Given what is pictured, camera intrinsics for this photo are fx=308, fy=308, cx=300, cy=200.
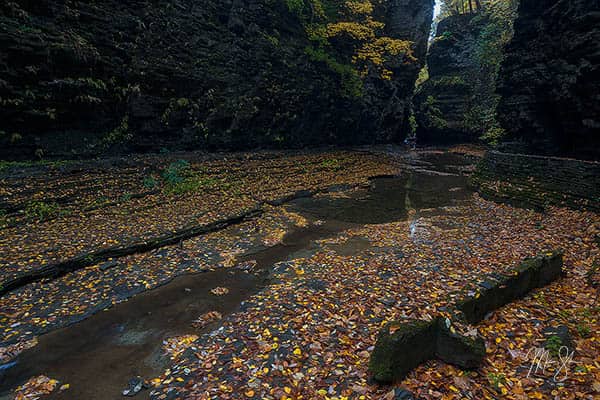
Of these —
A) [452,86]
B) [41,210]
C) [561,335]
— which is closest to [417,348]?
[561,335]

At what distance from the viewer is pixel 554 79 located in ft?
50.2

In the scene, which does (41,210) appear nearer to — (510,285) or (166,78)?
(166,78)

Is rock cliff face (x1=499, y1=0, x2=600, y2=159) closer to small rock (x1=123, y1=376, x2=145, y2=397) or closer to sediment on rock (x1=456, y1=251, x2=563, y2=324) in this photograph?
sediment on rock (x1=456, y1=251, x2=563, y2=324)

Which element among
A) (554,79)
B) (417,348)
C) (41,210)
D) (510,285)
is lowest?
(417,348)

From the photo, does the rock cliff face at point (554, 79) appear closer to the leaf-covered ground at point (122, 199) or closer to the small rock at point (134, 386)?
the leaf-covered ground at point (122, 199)

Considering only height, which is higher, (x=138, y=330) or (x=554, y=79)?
(x=554, y=79)

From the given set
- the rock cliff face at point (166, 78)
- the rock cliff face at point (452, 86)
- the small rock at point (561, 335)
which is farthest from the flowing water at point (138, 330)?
the rock cliff face at point (452, 86)

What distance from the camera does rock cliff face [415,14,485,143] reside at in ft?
137

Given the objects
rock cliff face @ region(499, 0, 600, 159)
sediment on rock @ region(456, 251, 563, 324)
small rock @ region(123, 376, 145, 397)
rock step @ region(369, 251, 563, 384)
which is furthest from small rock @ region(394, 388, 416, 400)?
rock cliff face @ region(499, 0, 600, 159)

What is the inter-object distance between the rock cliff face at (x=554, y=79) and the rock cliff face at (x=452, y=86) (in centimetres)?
2327

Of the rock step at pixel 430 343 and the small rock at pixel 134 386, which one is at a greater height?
the rock step at pixel 430 343

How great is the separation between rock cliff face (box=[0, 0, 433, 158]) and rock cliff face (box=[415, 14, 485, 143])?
1629 centimetres

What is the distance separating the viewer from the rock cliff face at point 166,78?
13.2 meters

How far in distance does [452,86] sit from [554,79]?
30572mm
